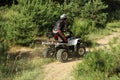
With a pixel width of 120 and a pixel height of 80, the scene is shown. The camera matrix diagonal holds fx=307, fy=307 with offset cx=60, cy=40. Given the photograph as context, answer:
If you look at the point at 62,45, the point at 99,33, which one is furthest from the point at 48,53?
the point at 99,33

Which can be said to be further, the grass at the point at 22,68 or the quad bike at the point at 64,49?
the quad bike at the point at 64,49

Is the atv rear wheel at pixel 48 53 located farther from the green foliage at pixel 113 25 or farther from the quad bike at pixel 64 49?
the green foliage at pixel 113 25

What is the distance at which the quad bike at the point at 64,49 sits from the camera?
12812 millimetres

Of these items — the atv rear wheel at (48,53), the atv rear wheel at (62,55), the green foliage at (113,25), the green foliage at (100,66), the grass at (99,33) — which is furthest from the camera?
the green foliage at (113,25)

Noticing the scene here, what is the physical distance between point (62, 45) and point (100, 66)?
3548 millimetres

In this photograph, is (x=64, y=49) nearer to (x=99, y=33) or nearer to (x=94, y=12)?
(x=99, y=33)

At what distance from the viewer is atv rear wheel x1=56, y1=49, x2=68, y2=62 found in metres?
12.7

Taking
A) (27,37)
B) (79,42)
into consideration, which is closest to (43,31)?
(27,37)

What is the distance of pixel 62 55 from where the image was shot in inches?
503

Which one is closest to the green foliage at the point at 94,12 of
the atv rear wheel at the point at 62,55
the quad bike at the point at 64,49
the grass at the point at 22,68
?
the quad bike at the point at 64,49

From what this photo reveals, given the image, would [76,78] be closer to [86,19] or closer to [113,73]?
[113,73]

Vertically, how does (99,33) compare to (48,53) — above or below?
below

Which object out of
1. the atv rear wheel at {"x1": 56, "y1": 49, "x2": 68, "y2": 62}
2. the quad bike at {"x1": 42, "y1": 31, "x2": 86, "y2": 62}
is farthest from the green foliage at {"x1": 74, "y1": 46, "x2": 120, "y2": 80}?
the quad bike at {"x1": 42, "y1": 31, "x2": 86, "y2": 62}

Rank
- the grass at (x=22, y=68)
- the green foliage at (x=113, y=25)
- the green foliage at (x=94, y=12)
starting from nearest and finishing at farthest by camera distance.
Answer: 1. the grass at (x=22, y=68)
2. the green foliage at (x=94, y=12)
3. the green foliage at (x=113, y=25)
